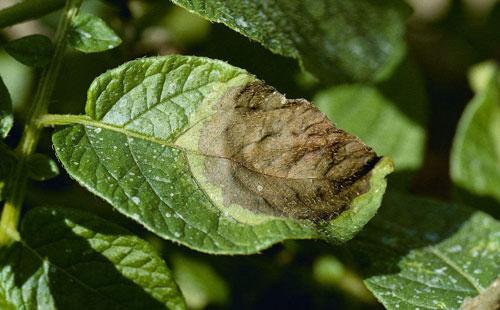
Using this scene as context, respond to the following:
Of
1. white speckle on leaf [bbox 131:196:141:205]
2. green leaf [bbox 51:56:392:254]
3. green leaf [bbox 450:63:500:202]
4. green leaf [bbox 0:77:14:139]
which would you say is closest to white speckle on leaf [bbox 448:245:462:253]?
green leaf [bbox 450:63:500:202]

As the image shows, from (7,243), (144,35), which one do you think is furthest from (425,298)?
(144,35)

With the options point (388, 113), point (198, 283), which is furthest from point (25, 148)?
point (388, 113)

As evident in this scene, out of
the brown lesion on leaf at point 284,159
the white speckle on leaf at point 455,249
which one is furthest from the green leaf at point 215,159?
the white speckle on leaf at point 455,249

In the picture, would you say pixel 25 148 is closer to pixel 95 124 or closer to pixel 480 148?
pixel 95 124

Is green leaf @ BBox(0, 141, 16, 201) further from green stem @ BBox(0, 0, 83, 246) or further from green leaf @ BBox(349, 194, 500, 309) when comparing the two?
green leaf @ BBox(349, 194, 500, 309)

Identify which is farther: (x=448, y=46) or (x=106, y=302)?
(x=448, y=46)

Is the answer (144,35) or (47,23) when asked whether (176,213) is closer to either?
(144,35)
